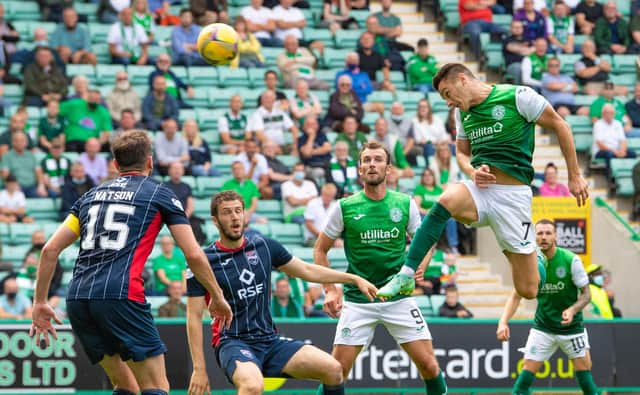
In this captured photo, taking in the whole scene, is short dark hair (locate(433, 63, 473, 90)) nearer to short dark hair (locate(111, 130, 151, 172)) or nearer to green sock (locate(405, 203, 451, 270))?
green sock (locate(405, 203, 451, 270))

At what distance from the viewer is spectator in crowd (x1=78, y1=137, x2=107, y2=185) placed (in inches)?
648

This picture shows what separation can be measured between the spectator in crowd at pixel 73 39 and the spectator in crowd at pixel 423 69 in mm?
5214

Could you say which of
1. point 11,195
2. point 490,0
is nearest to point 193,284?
point 11,195

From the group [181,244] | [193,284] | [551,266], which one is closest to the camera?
[181,244]

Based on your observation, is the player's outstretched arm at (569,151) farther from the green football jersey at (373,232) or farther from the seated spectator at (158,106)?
the seated spectator at (158,106)

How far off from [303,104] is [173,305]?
4.86 meters

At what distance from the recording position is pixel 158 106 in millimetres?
17750

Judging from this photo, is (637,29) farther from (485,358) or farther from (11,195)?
(11,195)

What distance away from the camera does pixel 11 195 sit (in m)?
16.1

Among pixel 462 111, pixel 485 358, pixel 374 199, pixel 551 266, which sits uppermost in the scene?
pixel 462 111

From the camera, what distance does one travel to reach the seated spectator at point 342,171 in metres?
17.3

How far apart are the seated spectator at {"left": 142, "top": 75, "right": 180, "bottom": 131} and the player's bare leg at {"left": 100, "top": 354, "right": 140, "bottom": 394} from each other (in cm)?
934

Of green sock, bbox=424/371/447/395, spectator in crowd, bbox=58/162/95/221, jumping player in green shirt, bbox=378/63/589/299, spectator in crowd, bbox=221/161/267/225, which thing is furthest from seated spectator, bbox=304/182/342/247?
jumping player in green shirt, bbox=378/63/589/299

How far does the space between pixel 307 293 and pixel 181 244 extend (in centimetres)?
749
